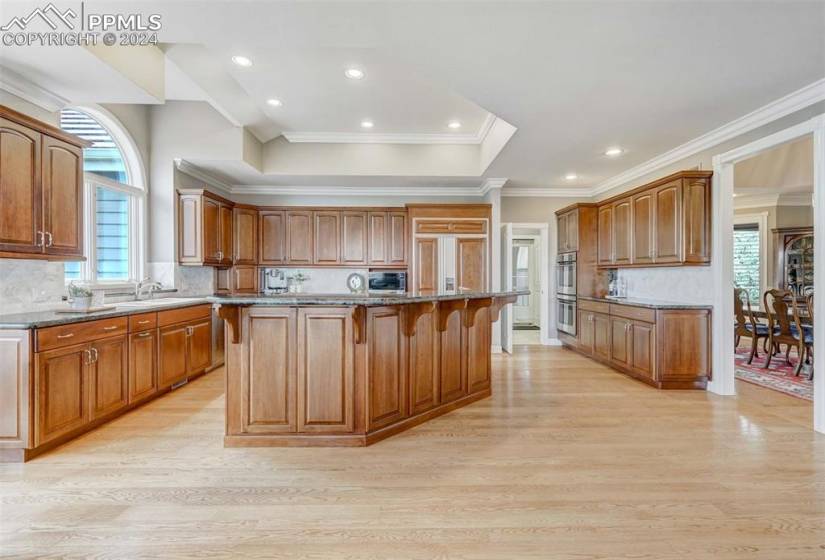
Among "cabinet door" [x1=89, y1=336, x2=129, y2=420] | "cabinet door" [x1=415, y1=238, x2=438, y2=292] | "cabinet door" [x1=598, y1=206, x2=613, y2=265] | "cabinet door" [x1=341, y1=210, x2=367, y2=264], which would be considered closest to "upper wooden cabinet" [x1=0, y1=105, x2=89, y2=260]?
"cabinet door" [x1=89, y1=336, x2=129, y2=420]

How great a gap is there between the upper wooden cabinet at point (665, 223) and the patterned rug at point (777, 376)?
62.2 inches

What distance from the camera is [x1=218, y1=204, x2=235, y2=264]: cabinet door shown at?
5.56 m

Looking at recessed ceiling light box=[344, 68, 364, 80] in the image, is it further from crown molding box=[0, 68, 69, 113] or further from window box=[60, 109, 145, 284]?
window box=[60, 109, 145, 284]

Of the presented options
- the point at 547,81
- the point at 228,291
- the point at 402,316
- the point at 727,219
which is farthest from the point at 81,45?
the point at 727,219

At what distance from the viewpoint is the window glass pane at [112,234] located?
4.33m

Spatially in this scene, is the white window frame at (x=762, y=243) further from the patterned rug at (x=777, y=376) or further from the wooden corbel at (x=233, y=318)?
the wooden corbel at (x=233, y=318)

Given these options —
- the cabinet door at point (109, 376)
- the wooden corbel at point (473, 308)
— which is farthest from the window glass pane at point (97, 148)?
the wooden corbel at point (473, 308)

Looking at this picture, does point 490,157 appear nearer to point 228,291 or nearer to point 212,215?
point 212,215

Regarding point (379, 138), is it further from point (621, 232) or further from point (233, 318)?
point (233, 318)

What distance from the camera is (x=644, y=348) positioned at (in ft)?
14.6

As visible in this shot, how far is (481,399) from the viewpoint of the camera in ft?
12.7

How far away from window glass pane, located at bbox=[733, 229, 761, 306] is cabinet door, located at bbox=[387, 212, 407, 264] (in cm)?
639

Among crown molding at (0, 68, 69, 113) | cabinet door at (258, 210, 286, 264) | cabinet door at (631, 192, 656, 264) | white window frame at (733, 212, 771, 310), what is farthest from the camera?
white window frame at (733, 212, 771, 310)

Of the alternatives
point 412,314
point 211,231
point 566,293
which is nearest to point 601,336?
point 566,293
